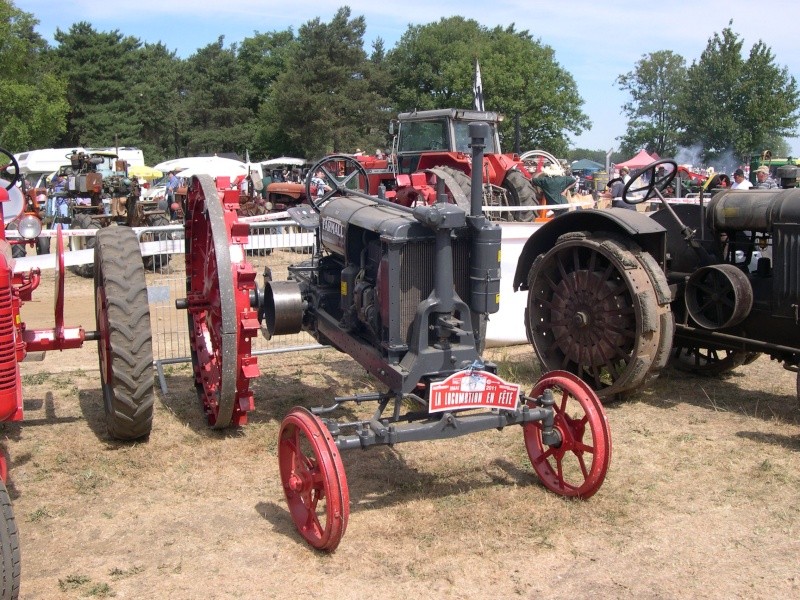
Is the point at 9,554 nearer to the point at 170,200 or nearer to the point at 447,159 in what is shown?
the point at 447,159

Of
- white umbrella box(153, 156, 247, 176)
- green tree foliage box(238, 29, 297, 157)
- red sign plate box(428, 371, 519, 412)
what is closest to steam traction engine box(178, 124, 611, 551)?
red sign plate box(428, 371, 519, 412)

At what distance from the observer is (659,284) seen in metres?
5.17

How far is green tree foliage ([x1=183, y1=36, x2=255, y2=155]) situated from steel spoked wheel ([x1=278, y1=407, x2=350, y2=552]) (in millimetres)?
47964

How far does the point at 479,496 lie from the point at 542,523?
400 millimetres

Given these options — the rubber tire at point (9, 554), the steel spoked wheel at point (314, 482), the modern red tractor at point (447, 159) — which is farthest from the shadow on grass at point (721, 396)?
the modern red tractor at point (447, 159)

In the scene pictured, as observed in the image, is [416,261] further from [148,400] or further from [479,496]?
[148,400]

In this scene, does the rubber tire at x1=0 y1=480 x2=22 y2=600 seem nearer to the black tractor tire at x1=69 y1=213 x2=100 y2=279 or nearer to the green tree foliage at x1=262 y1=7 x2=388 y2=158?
the black tractor tire at x1=69 y1=213 x2=100 y2=279

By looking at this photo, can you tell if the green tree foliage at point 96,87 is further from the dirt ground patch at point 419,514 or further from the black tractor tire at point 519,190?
the dirt ground patch at point 419,514

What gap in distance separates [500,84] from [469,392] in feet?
175

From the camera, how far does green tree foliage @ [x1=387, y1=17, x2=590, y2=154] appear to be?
Answer: 176ft

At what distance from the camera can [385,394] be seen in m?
3.97

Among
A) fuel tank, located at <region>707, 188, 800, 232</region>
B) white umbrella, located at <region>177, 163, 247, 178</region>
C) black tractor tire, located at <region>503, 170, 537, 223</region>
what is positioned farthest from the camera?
white umbrella, located at <region>177, 163, 247, 178</region>

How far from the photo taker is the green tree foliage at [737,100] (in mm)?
46156

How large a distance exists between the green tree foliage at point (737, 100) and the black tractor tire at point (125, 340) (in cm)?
4640
